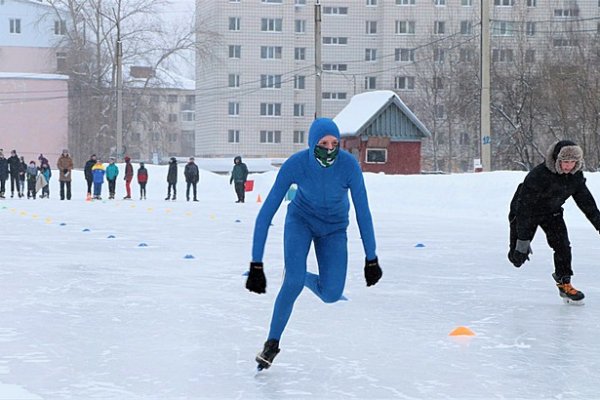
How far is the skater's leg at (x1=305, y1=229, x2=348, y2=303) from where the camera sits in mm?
5184

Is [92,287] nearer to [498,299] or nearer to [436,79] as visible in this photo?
[498,299]

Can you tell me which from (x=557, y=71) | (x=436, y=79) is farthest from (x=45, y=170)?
(x=436, y=79)

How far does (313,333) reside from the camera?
6309 millimetres

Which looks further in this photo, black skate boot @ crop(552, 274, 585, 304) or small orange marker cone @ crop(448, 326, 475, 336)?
black skate boot @ crop(552, 274, 585, 304)

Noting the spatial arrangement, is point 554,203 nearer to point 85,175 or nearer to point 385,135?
point 85,175

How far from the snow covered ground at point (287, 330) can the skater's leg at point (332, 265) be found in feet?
1.33

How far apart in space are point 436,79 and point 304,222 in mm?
54859

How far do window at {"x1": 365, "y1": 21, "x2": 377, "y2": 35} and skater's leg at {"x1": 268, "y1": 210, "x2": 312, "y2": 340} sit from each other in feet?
215

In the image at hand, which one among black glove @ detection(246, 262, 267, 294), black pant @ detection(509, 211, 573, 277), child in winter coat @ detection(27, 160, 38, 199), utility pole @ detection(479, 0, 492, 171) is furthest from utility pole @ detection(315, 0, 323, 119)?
black glove @ detection(246, 262, 267, 294)

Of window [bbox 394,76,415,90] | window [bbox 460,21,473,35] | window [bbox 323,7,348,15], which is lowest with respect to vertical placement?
window [bbox 394,76,415,90]

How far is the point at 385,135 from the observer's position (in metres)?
36.2

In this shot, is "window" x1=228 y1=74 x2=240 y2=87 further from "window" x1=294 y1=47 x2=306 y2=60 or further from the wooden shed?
the wooden shed

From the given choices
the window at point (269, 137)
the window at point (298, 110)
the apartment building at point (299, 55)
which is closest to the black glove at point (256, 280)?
the apartment building at point (299, 55)

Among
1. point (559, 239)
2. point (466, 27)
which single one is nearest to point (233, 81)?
point (466, 27)
